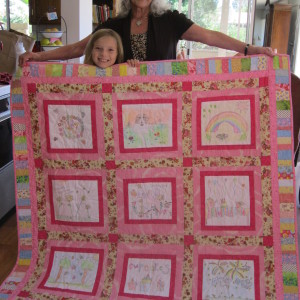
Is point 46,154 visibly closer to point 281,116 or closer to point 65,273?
point 65,273

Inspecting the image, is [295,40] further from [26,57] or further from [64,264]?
[64,264]

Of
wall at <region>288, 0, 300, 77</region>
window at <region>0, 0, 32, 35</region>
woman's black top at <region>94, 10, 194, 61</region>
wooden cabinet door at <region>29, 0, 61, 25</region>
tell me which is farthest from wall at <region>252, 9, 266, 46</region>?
woman's black top at <region>94, 10, 194, 61</region>

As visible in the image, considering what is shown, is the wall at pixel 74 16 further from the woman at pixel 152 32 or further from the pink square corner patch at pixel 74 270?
the pink square corner patch at pixel 74 270

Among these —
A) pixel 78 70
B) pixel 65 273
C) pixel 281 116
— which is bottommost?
pixel 65 273

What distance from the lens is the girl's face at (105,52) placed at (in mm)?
1986

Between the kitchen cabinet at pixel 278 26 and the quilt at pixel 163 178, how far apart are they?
17.1ft

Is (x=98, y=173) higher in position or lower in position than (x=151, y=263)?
higher

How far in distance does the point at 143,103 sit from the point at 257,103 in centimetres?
52

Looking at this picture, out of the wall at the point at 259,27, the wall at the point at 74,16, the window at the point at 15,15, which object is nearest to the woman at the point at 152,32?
the window at the point at 15,15

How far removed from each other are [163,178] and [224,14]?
19.1ft

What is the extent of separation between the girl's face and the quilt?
6cm

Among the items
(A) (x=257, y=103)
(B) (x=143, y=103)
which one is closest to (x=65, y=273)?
(B) (x=143, y=103)

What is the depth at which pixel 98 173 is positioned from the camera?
1.98 m

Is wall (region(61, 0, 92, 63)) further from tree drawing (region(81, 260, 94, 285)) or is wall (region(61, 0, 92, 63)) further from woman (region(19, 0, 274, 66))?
tree drawing (region(81, 260, 94, 285))
